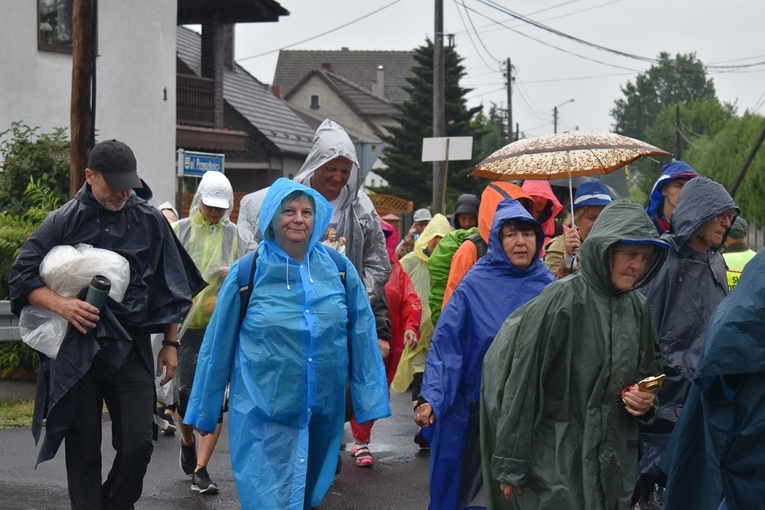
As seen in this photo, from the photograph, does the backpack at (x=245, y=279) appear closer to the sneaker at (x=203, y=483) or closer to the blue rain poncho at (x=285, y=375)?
the blue rain poncho at (x=285, y=375)

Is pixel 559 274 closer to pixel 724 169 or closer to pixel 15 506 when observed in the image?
pixel 15 506

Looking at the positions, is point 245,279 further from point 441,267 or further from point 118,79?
point 118,79

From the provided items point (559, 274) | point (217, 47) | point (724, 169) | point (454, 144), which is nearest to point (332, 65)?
point (724, 169)

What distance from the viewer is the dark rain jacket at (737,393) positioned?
3.53 metres

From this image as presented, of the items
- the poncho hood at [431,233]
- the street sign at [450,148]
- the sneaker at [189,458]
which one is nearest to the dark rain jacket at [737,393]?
the sneaker at [189,458]

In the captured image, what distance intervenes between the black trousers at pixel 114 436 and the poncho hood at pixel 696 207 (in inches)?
111

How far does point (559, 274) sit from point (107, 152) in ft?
11.2

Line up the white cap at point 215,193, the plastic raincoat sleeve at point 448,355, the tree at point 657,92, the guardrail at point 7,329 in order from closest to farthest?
the plastic raincoat sleeve at point 448,355 < the white cap at point 215,193 < the guardrail at point 7,329 < the tree at point 657,92

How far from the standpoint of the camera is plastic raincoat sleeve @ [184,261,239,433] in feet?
17.7

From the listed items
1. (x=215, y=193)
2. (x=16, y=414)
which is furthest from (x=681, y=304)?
(x=16, y=414)

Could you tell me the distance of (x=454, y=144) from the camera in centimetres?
1803

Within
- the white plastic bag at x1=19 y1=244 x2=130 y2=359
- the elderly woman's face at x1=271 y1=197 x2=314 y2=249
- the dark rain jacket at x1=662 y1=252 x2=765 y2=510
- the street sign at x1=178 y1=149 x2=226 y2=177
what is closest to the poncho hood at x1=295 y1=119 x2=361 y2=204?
the elderly woman's face at x1=271 y1=197 x2=314 y2=249

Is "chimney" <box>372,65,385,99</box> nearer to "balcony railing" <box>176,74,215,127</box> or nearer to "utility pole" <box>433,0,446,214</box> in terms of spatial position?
"balcony railing" <box>176,74,215,127</box>

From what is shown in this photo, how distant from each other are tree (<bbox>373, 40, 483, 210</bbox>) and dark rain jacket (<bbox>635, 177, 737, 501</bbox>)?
4640cm
